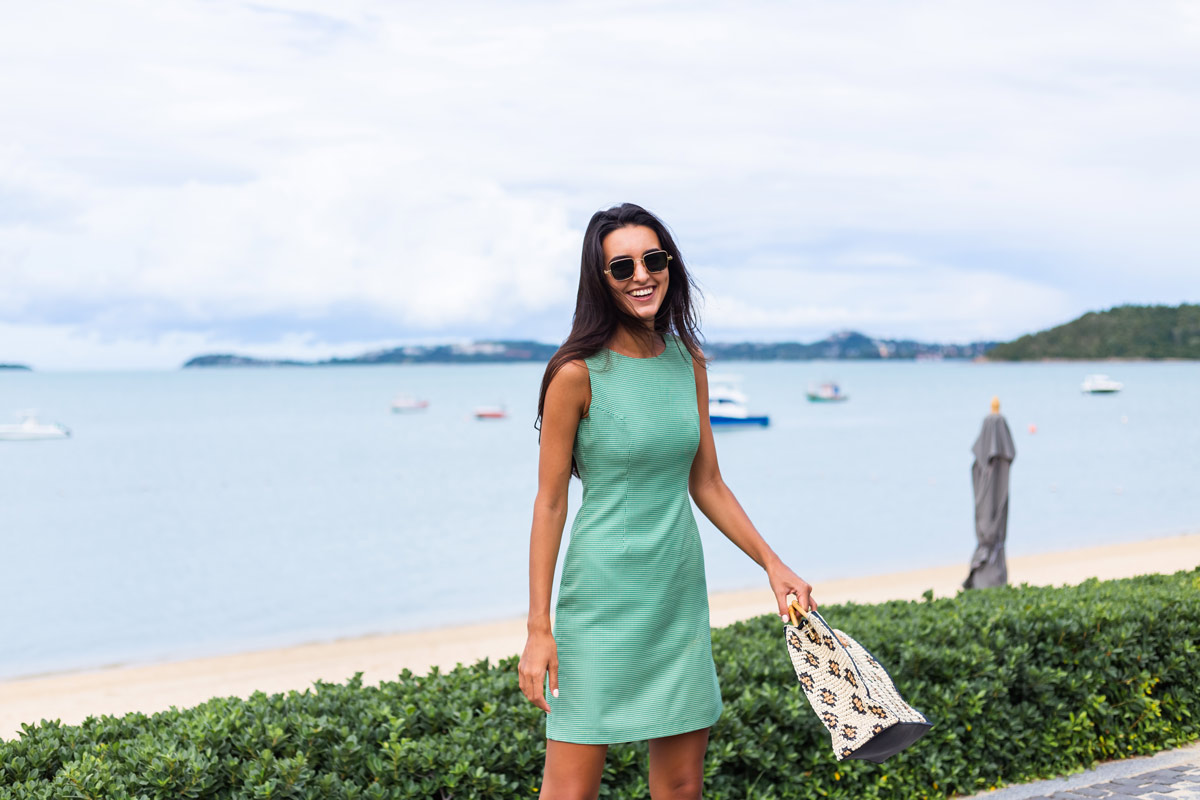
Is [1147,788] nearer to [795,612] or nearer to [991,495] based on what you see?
[795,612]

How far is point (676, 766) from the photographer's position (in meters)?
2.45

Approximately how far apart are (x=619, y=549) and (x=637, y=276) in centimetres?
63

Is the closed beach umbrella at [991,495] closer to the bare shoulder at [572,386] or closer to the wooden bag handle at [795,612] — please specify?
the wooden bag handle at [795,612]

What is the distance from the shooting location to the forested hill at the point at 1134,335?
365 feet

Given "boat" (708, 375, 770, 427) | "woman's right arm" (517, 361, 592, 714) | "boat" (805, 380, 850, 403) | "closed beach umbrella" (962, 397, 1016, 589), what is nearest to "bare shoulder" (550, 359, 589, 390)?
"woman's right arm" (517, 361, 592, 714)

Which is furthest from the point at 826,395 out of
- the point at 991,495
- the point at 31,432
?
the point at 991,495

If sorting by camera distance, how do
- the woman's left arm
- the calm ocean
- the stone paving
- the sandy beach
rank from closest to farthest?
Result: the woman's left arm
the stone paving
the sandy beach
the calm ocean

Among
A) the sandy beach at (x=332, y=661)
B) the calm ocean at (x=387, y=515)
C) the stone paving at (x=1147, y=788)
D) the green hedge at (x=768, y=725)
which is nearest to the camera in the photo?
the green hedge at (x=768, y=725)

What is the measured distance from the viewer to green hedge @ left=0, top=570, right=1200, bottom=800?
10.7 feet

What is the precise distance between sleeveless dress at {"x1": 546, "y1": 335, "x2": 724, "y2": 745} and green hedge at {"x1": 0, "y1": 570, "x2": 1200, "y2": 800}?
1157 mm

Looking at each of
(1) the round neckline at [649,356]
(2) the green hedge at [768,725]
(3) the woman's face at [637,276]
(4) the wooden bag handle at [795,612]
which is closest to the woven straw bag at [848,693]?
(4) the wooden bag handle at [795,612]

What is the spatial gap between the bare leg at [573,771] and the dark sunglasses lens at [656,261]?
3.65 ft

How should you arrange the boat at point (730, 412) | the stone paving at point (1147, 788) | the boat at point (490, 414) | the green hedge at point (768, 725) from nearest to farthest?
1. the green hedge at point (768, 725)
2. the stone paving at point (1147, 788)
3. the boat at point (730, 412)
4. the boat at point (490, 414)

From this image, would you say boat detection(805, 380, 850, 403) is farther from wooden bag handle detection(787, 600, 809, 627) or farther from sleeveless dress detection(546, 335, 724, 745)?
sleeveless dress detection(546, 335, 724, 745)
